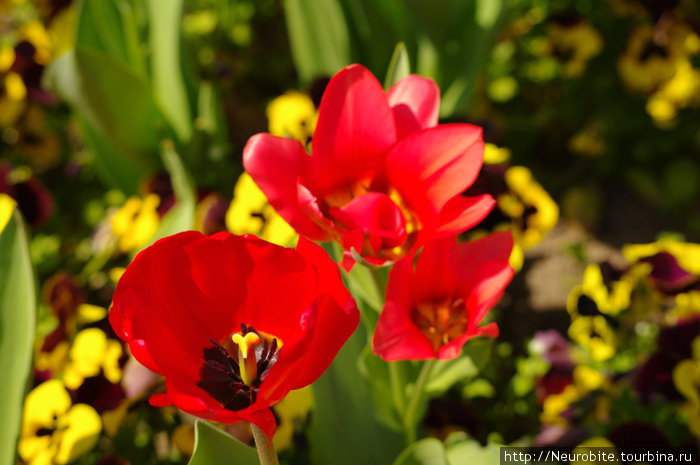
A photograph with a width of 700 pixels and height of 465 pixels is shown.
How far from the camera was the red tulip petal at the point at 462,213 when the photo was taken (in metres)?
0.62

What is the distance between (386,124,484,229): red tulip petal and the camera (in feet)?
2.15

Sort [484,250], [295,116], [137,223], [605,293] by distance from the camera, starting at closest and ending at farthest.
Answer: [484,250]
[605,293]
[137,223]
[295,116]

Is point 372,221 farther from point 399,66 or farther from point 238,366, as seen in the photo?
point 399,66

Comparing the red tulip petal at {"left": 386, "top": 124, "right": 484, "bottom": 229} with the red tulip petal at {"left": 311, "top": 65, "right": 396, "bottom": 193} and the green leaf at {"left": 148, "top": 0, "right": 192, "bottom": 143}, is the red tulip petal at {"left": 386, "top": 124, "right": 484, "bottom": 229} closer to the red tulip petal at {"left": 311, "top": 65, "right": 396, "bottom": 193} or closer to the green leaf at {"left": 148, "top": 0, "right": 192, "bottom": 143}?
the red tulip petal at {"left": 311, "top": 65, "right": 396, "bottom": 193}

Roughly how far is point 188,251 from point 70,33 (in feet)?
5.63

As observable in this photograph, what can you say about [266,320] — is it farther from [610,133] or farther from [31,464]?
[610,133]

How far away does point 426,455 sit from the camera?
84cm

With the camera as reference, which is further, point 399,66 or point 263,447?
point 399,66

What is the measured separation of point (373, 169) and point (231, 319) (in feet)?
0.69

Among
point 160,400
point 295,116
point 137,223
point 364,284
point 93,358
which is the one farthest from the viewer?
point 295,116

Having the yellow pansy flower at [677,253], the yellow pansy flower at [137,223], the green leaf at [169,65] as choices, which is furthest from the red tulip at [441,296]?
the green leaf at [169,65]

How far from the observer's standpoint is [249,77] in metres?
2.62

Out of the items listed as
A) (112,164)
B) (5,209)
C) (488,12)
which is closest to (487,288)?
(5,209)

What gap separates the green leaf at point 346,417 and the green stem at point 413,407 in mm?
37
